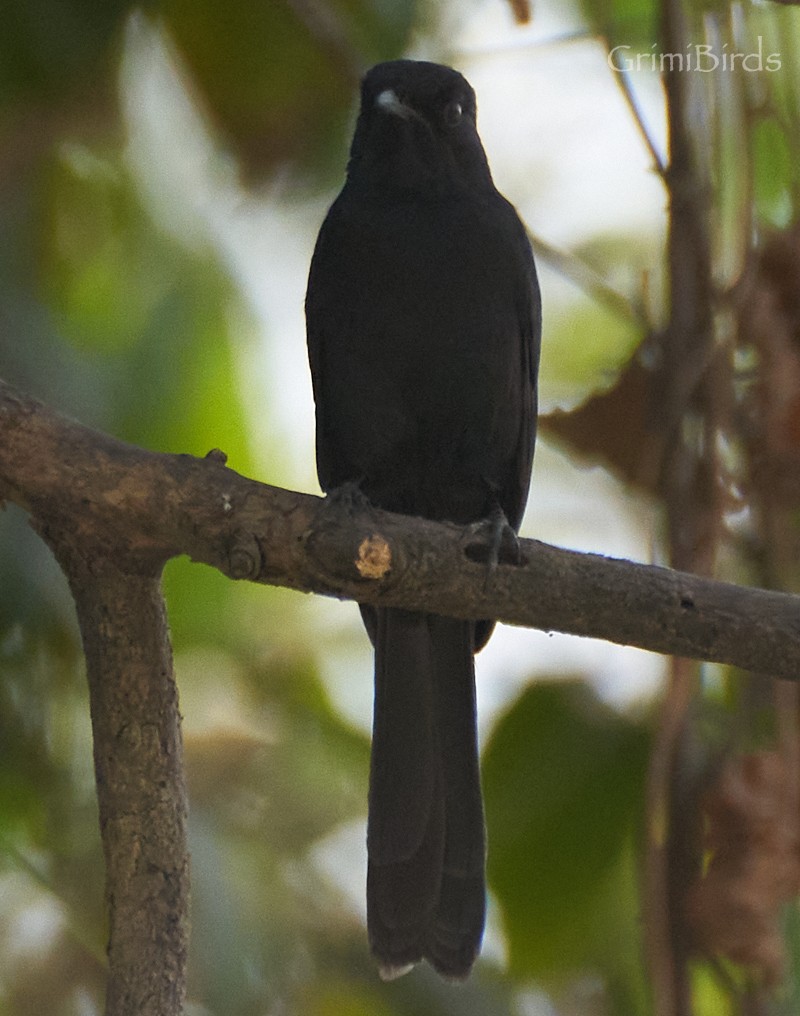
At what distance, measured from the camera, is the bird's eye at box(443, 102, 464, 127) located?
11.3ft

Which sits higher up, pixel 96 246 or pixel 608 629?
pixel 96 246

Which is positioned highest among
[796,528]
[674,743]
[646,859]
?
[796,528]

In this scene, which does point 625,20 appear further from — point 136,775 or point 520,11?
point 136,775

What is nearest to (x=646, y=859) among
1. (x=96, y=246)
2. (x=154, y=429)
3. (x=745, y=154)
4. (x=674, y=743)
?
(x=674, y=743)

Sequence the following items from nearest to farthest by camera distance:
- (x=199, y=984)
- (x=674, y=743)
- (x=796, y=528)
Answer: (x=199, y=984) < (x=674, y=743) < (x=796, y=528)

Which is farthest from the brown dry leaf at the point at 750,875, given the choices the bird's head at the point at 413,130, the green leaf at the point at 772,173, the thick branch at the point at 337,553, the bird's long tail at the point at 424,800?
the green leaf at the point at 772,173

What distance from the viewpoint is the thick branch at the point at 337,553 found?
224 cm

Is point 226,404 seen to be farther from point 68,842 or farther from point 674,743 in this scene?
point 674,743

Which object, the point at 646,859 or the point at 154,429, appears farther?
the point at 154,429

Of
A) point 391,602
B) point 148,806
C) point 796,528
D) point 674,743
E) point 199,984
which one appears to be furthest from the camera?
point 796,528

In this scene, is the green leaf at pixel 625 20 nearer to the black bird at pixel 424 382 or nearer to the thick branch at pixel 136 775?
the black bird at pixel 424 382

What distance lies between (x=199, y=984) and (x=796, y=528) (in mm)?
1726

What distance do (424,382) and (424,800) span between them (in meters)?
0.96

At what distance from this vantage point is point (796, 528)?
11.2ft
